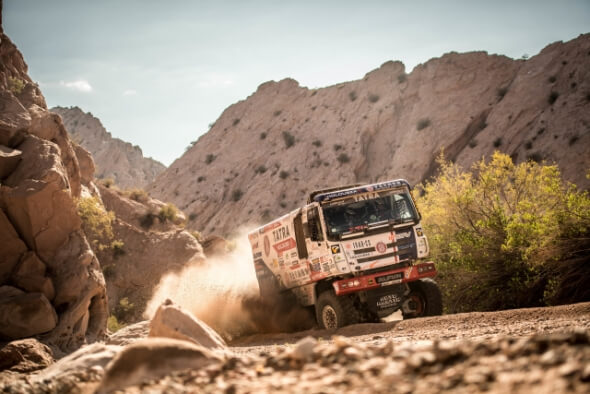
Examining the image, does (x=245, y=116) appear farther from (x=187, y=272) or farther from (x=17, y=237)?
(x=17, y=237)

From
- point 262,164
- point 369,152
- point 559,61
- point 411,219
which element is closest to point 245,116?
point 262,164

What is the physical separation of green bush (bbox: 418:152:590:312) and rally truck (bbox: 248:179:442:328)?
233cm

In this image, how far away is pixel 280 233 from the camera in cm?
1617

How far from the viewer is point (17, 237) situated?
58.6 ft

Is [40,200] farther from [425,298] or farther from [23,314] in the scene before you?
[425,298]

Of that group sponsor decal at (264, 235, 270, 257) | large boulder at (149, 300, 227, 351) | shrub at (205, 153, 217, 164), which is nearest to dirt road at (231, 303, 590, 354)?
large boulder at (149, 300, 227, 351)

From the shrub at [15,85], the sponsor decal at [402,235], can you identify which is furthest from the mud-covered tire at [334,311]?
the shrub at [15,85]

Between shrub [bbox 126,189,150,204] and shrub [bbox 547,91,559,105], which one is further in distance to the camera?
shrub [bbox 547,91,559,105]

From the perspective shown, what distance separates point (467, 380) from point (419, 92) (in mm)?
53932

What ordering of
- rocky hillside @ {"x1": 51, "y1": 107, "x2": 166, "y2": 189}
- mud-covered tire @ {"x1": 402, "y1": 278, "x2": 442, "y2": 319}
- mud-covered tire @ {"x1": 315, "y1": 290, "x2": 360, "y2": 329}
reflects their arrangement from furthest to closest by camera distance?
1. rocky hillside @ {"x1": 51, "y1": 107, "x2": 166, "y2": 189}
2. mud-covered tire @ {"x1": 402, "y1": 278, "x2": 442, "y2": 319}
3. mud-covered tire @ {"x1": 315, "y1": 290, "x2": 360, "y2": 329}

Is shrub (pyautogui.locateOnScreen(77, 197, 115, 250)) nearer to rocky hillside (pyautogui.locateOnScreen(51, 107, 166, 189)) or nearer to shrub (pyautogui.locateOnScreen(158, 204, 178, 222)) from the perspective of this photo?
shrub (pyautogui.locateOnScreen(158, 204, 178, 222))

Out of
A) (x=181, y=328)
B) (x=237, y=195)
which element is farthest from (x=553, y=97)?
(x=181, y=328)

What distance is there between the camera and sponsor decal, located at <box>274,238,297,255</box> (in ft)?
50.5

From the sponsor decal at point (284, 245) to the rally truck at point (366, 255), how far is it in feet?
2.80
